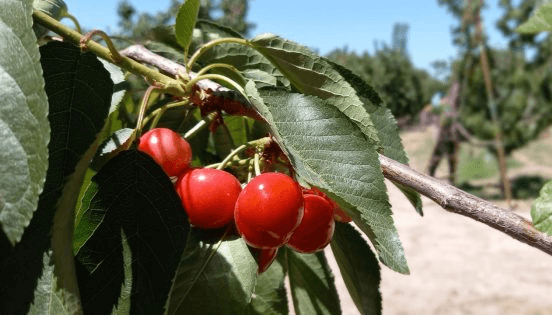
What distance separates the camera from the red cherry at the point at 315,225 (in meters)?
0.61

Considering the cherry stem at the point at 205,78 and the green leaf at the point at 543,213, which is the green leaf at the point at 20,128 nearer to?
the cherry stem at the point at 205,78

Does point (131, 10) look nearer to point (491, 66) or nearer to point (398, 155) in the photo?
point (491, 66)

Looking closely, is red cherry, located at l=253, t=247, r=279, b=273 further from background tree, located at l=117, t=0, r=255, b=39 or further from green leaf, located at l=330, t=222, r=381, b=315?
background tree, located at l=117, t=0, r=255, b=39

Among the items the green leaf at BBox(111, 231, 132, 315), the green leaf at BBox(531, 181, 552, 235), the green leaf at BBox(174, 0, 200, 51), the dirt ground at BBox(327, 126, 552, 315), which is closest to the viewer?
the green leaf at BBox(111, 231, 132, 315)

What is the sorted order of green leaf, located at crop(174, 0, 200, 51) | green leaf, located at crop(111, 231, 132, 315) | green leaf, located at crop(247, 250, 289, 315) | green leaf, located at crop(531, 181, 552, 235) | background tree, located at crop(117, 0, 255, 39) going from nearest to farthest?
1. green leaf, located at crop(111, 231, 132, 315)
2. green leaf, located at crop(531, 181, 552, 235)
3. green leaf, located at crop(174, 0, 200, 51)
4. green leaf, located at crop(247, 250, 289, 315)
5. background tree, located at crop(117, 0, 255, 39)

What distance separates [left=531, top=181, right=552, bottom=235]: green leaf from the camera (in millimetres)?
563

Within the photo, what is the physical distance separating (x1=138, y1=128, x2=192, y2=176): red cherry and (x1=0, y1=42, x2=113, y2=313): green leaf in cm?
11

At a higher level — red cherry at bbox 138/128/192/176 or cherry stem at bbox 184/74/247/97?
cherry stem at bbox 184/74/247/97

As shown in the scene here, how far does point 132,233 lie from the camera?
48cm

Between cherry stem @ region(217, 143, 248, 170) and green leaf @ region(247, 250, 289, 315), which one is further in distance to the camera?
green leaf @ region(247, 250, 289, 315)

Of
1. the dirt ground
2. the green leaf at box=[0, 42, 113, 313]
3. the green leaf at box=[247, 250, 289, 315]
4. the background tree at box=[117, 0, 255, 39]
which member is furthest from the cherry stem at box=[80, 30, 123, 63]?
the background tree at box=[117, 0, 255, 39]

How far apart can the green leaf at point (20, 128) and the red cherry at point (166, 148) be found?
210 millimetres

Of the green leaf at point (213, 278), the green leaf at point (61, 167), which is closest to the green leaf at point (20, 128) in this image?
the green leaf at point (61, 167)

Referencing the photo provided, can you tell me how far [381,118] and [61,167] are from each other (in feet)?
1.41
